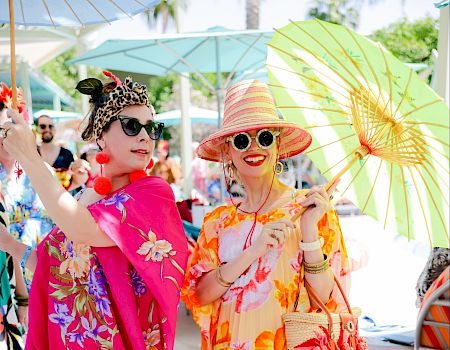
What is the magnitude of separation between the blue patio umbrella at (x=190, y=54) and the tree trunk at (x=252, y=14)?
10334mm

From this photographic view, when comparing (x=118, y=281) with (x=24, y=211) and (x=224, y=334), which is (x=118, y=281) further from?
(x=24, y=211)

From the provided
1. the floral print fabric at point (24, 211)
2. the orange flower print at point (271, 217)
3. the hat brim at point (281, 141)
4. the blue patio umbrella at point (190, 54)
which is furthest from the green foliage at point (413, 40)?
the orange flower print at point (271, 217)

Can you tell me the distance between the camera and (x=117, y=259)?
226cm

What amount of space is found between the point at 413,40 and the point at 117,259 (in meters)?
18.9

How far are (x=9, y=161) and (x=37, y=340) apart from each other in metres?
1.67

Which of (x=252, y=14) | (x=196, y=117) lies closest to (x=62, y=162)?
(x=196, y=117)

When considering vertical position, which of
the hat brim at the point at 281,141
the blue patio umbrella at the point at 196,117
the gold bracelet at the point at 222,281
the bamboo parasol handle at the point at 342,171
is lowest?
the gold bracelet at the point at 222,281

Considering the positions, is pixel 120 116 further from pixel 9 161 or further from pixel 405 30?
pixel 405 30

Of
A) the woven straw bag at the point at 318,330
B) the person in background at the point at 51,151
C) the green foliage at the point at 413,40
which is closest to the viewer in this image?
the woven straw bag at the point at 318,330

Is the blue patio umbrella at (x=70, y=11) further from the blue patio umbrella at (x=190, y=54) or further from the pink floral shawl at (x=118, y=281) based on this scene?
the blue patio umbrella at (x=190, y=54)

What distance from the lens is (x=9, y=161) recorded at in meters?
3.74

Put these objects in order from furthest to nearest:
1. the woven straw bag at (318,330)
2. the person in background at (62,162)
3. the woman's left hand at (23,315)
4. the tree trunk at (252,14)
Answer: the tree trunk at (252,14) < the person in background at (62,162) < the woman's left hand at (23,315) < the woven straw bag at (318,330)

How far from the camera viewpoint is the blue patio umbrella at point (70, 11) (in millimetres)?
2896

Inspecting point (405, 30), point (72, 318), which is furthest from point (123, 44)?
point (405, 30)
